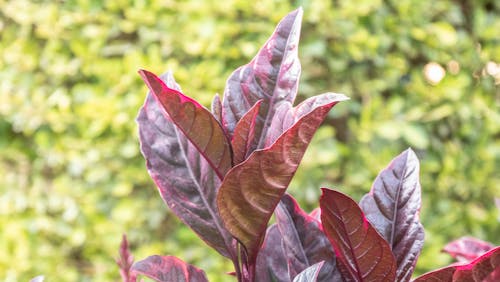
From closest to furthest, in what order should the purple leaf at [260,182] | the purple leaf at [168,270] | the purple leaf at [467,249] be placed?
the purple leaf at [260,182], the purple leaf at [168,270], the purple leaf at [467,249]

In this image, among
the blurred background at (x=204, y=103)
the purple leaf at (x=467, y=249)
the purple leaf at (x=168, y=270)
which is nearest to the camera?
the purple leaf at (x=168, y=270)

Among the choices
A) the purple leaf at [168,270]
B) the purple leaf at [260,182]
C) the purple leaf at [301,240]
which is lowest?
the purple leaf at [168,270]

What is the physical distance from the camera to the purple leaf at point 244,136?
24.8 inches

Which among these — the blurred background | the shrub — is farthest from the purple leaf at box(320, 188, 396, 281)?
the blurred background

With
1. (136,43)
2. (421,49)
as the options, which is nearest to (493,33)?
(421,49)

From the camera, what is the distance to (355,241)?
0.64 m

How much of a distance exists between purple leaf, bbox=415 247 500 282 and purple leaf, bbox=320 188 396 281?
0.17 ft

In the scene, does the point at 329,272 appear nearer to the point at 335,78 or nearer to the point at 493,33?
the point at 335,78

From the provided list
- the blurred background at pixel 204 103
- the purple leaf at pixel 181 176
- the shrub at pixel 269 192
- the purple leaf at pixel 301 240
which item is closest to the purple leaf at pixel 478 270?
the shrub at pixel 269 192

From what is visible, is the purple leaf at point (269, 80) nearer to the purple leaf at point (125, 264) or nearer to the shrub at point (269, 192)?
the shrub at point (269, 192)

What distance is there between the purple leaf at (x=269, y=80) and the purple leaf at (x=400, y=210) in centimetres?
15

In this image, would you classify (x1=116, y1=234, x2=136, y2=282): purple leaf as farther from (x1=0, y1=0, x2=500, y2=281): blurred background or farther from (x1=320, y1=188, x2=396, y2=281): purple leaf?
(x1=0, y1=0, x2=500, y2=281): blurred background

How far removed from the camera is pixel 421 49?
285 cm

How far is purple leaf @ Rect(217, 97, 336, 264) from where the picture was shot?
22.5 inches
